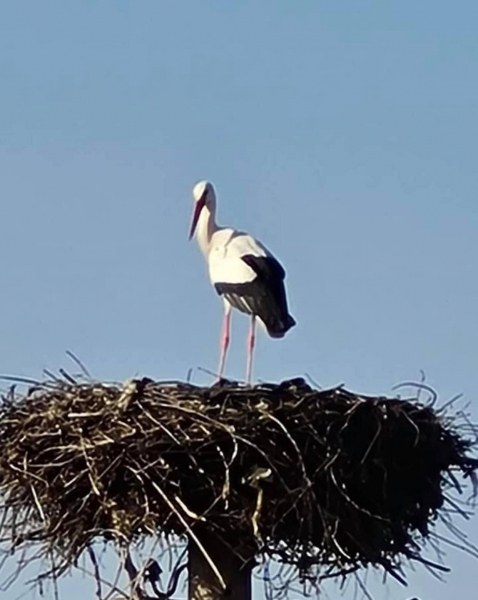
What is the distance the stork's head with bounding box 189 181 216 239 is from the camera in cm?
977

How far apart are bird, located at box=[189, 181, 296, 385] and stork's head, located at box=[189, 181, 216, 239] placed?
0.34 meters

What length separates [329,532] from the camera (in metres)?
6.48

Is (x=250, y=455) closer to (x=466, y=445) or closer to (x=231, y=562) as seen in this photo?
(x=231, y=562)

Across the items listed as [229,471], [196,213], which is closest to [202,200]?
[196,213]

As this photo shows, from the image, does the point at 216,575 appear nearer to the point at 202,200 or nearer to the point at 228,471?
the point at 228,471

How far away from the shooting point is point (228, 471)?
6535 millimetres

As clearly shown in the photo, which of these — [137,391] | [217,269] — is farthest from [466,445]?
[217,269]

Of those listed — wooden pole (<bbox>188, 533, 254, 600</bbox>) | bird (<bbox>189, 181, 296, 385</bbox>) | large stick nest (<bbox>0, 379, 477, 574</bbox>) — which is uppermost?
bird (<bbox>189, 181, 296, 385</bbox>)

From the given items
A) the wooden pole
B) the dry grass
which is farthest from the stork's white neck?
the wooden pole

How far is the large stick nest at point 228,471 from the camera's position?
6.48m

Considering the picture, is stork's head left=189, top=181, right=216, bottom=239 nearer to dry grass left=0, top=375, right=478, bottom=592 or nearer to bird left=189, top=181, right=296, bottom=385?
bird left=189, top=181, right=296, bottom=385

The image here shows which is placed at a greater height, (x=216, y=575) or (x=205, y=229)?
(x=205, y=229)

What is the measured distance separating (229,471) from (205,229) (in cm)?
329

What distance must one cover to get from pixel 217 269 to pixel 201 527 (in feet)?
9.34
